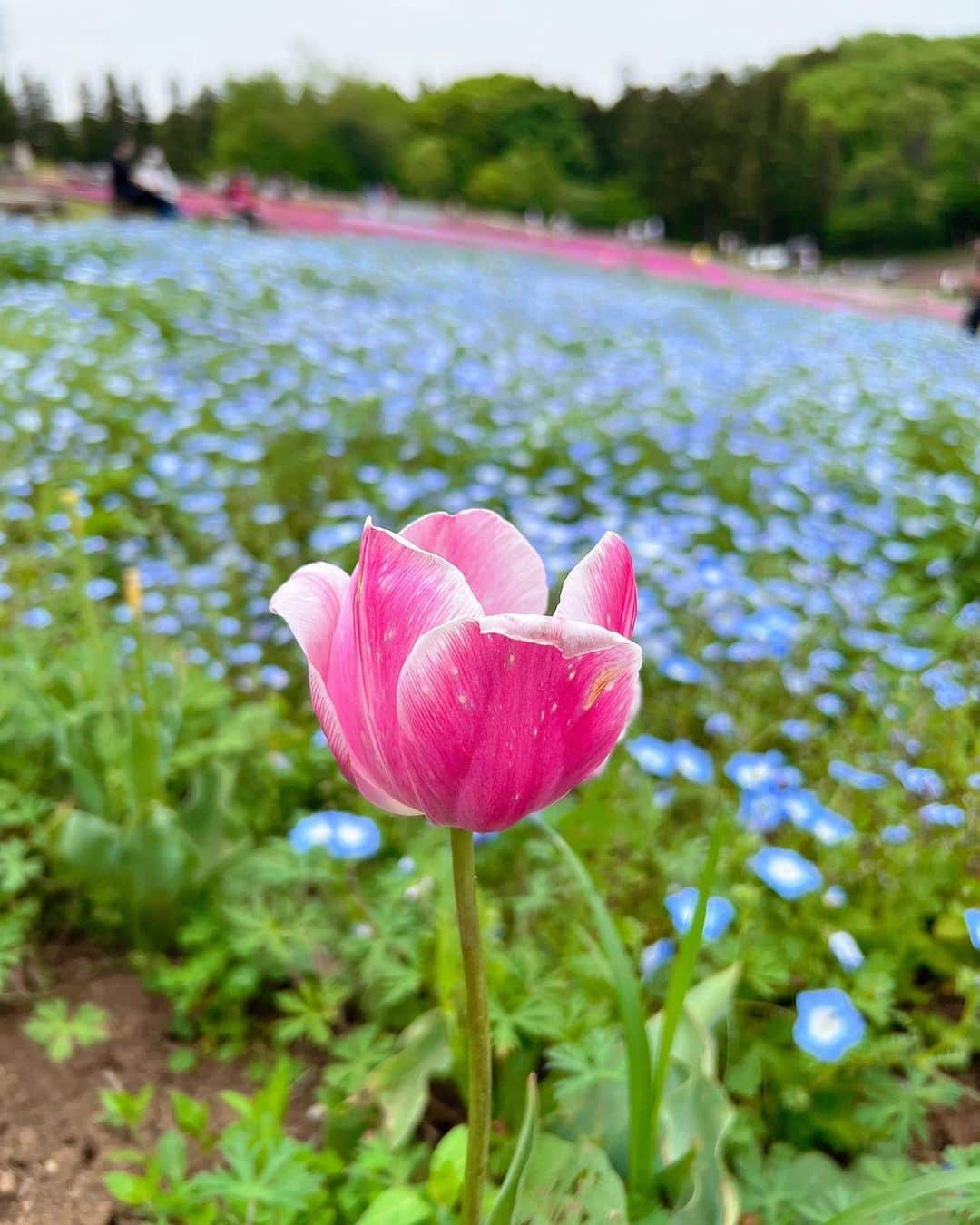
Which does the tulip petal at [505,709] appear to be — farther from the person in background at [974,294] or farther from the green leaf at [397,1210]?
the person in background at [974,294]

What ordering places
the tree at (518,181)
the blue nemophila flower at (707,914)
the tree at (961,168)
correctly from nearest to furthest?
the blue nemophila flower at (707,914) < the tree at (961,168) < the tree at (518,181)

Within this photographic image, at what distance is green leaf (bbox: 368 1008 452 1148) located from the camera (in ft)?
3.40

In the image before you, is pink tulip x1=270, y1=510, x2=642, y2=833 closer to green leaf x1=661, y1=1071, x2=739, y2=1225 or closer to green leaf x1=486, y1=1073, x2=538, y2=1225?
green leaf x1=486, y1=1073, x2=538, y2=1225

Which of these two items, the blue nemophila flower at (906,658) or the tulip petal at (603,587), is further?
the blue nemophila flower at (906,658)

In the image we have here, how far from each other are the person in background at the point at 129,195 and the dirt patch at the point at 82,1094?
43.0 feet

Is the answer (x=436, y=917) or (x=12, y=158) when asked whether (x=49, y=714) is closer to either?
(x=436, y=917)

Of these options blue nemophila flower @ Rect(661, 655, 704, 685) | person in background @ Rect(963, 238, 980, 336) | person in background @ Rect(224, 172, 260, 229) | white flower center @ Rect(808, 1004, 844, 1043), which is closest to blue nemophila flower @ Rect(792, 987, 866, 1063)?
white flower center @ Rect(808, 1004, 844, 1043)

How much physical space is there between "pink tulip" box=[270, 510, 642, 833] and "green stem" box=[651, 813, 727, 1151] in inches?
5.6

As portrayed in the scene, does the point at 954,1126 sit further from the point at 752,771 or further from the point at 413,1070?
the point at 413,1070

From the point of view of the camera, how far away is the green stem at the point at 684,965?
0.67 meters

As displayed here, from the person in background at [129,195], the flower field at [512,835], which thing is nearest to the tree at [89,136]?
the person in background at [129,195]

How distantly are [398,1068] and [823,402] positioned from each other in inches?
168

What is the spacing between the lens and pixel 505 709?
1.69ft

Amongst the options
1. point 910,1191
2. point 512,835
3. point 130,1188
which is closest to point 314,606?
point 910,1191
